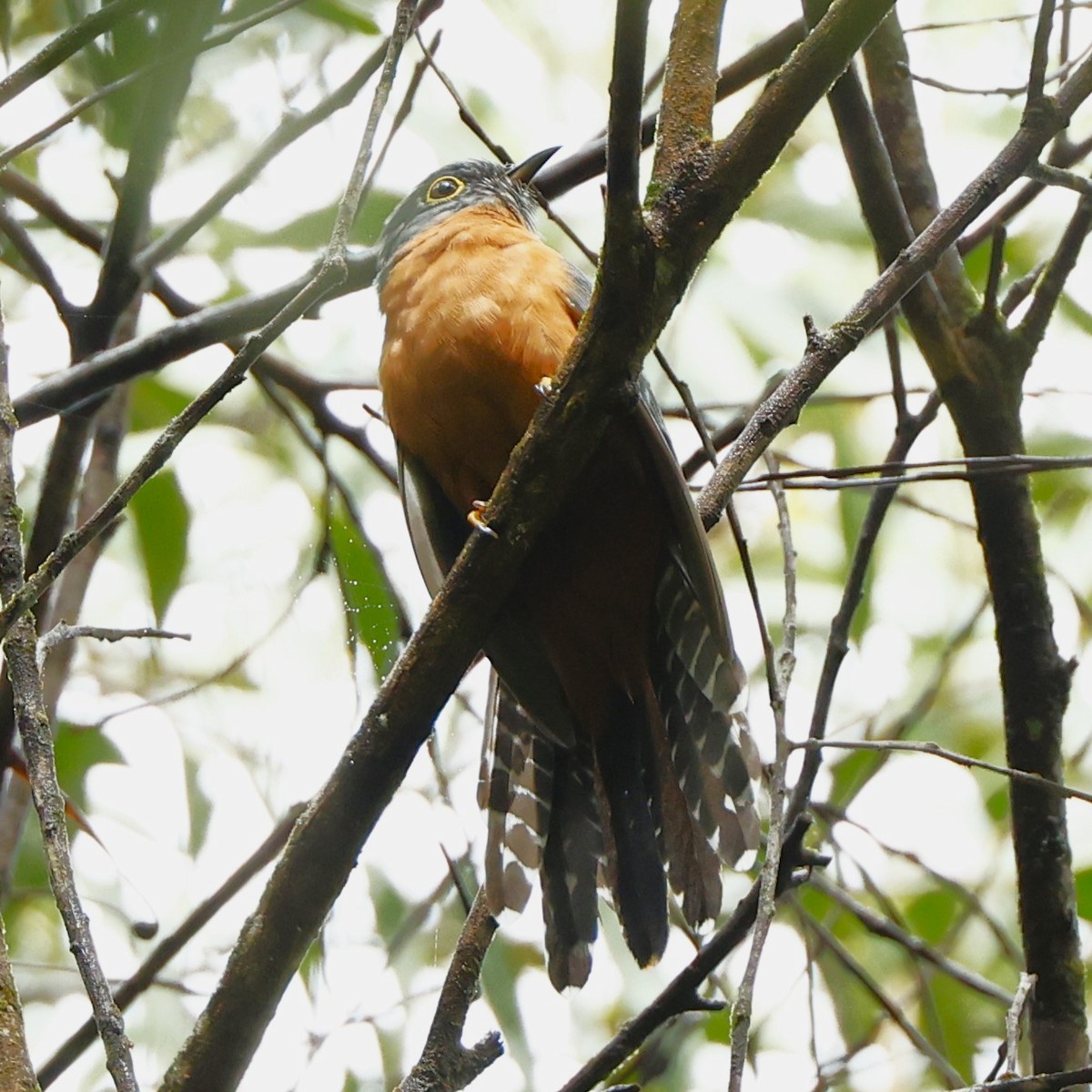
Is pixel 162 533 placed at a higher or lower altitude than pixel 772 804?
higher

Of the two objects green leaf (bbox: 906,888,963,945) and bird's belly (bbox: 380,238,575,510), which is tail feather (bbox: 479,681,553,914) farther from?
green leaf (bbox: 906,888,963,945)

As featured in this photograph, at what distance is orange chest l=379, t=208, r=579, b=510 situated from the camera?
122 inches

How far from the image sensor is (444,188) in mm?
4262

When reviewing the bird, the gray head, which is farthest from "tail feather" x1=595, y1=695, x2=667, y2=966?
the gray head

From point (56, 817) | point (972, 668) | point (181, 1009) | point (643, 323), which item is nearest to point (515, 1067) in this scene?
point (181, 1009)

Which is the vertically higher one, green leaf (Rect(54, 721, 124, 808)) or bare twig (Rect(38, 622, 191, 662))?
green leaf (Rect(54, 721, 124, 808))

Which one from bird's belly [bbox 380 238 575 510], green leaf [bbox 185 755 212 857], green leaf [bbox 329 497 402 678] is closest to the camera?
bird's belly [bbox 380 238 575 510]

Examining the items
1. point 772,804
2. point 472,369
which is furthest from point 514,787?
point 772,804

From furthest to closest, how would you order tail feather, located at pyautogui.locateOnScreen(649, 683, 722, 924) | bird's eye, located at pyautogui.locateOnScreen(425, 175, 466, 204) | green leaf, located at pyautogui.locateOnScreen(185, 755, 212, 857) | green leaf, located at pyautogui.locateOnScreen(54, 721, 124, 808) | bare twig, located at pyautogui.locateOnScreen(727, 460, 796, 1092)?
1. green leaf, located at pyautogui.locateOnScreen(185, 755, 212, 857)
2. bird's eye, located at pyautogui.locateOnScreen(425, 175, 466, 204)
3. green leaf, located at pyautogui.locateOnScreen(54, 721, 124, 808)
4. tail feather, located at pyautogui.locateOnScreen(649, 683, 722, 924)
5. bare twig, located at pyautogui.locateOnScreen(727, 460, 796, 1092)

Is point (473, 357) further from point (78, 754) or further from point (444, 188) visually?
point (78, 754)

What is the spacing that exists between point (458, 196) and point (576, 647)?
1.66 m

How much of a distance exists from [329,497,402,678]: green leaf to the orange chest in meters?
0.60

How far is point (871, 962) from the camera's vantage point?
15.8 ft

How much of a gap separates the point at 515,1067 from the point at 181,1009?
1.08m
